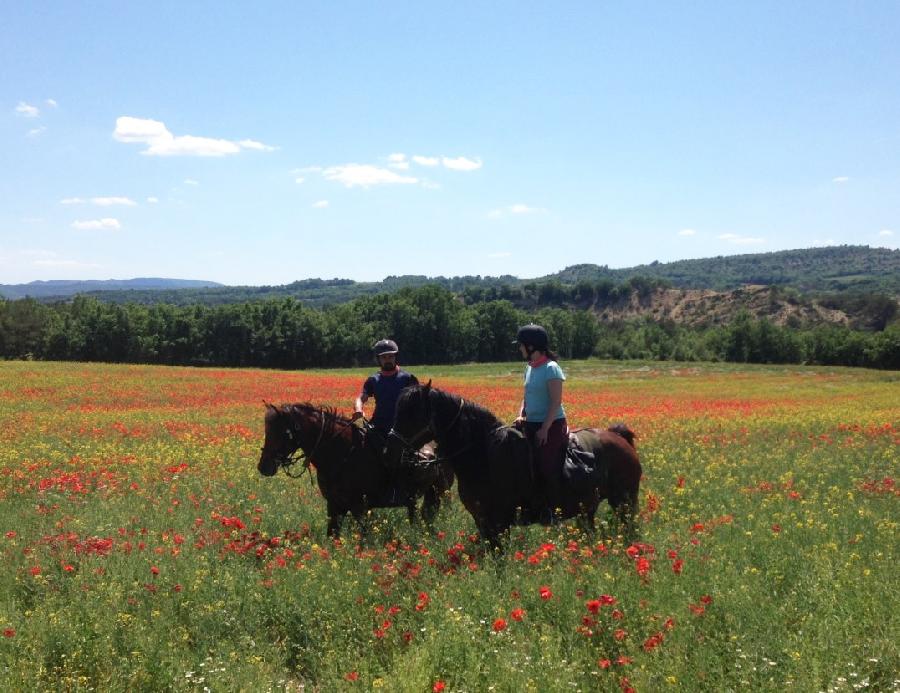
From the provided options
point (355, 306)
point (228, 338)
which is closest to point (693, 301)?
point (355, 306)

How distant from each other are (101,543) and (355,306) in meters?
103

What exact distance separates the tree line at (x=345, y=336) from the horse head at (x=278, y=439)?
76606 millimetres

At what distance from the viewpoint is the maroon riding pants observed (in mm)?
7305

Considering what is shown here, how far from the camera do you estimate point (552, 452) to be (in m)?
7.30

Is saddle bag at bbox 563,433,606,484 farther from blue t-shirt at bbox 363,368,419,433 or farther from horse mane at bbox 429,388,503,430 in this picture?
blue t-shirt at bbox 363,368,419,433

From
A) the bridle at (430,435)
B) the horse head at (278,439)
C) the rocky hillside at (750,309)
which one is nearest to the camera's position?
the bridle at (430,435)

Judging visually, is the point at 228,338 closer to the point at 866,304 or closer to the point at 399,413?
the point at 399,413

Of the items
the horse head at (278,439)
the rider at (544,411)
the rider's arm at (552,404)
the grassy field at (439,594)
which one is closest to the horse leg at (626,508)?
the grassy field at (439,594)

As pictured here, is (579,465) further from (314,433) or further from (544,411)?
(314,433)

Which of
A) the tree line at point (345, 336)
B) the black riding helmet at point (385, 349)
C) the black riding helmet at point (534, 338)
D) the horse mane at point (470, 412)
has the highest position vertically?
the black riding helmet at point (534, 338)

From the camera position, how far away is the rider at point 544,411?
7.01 m

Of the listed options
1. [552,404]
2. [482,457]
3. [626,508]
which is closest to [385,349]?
[482,457]

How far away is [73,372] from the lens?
129 feet

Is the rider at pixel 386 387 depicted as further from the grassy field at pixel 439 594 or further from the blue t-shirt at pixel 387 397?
the grassy field at pixel 439 594
